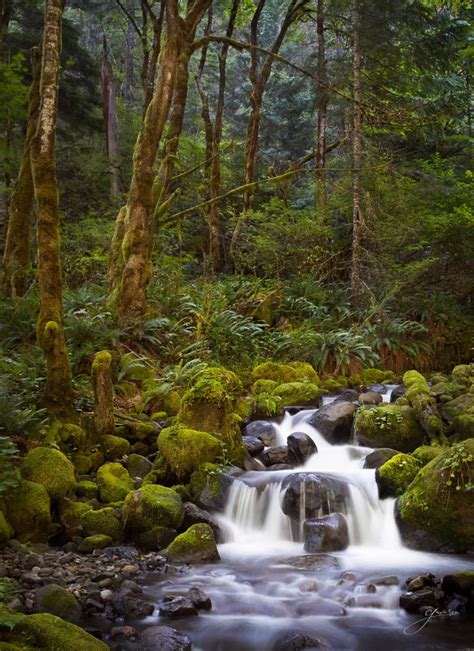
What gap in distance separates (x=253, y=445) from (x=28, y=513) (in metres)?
3.91

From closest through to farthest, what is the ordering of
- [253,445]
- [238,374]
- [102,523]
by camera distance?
[102,523] → [253,445] → [238,374]

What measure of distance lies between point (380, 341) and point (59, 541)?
31.3 feet

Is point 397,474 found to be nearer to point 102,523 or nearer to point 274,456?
point 274,456

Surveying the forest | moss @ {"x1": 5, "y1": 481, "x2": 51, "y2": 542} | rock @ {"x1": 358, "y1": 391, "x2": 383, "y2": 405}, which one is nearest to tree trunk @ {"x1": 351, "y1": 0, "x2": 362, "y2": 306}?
the forest

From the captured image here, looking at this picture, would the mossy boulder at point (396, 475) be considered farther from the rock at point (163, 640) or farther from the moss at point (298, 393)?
the rock at point (163, 640)

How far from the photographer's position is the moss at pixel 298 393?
11.5m


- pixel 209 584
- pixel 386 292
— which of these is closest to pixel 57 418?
pixel 209 584

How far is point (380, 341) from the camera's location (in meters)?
14.2

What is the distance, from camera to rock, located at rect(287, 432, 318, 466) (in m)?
9.27

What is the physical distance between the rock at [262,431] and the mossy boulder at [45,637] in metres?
5.79

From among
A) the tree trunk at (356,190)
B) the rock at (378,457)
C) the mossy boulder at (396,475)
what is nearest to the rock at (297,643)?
the mossy boulder at (396,475)

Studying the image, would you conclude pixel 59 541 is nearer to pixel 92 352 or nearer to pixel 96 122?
pixel 92 352

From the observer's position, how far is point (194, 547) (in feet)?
21.8

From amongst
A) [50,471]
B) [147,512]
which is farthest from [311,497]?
[50,471]
